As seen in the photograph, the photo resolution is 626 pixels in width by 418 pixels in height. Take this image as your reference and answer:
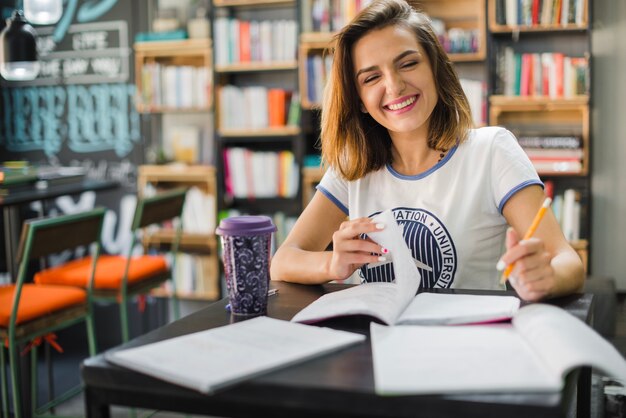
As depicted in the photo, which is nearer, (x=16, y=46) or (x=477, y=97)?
(x=16, y=46)

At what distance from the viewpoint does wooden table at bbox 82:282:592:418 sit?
0.71 metres

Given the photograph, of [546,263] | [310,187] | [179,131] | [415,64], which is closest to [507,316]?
[546,263]

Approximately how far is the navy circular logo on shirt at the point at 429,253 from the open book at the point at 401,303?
1.11 ft

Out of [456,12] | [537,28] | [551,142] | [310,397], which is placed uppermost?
[456,12]

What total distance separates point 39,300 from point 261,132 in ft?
5.95

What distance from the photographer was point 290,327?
0.99m

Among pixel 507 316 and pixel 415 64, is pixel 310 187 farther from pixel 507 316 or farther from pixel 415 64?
pixel 507 316

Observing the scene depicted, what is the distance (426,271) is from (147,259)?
6.68ft

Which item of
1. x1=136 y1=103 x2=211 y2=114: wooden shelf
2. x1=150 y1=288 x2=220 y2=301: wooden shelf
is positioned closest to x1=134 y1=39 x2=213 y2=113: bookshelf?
x1=136 y1=103 x2=211 y2=114: wooden shelf

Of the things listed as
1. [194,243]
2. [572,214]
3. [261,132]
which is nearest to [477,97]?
[572,214]

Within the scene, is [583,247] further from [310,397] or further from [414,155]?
[310,397]

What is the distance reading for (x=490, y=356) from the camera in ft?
2.66

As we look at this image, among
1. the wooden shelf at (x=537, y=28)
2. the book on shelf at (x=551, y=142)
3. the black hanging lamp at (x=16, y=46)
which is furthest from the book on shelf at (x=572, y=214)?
the black hanging lamp at (x=16, y=46)

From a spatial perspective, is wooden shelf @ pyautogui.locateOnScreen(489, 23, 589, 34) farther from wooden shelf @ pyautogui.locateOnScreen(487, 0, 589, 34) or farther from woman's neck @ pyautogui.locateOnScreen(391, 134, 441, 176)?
woman's neck @ pyautogui.locateOnScreen(391, 134, 441, 176)
